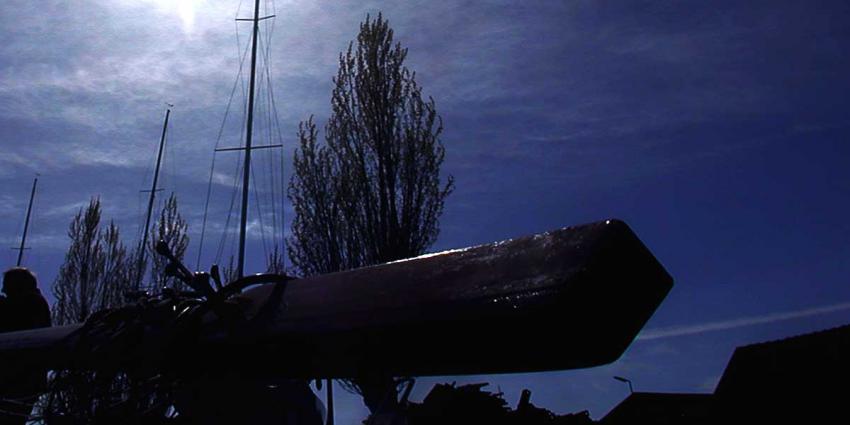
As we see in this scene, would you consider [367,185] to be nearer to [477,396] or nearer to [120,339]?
[477,396]

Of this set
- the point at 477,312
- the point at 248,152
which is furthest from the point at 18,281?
the point at 248,152

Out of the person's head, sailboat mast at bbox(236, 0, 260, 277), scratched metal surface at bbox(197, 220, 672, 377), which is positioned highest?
sailboat mast at bbox(236, 0, 260, 277)

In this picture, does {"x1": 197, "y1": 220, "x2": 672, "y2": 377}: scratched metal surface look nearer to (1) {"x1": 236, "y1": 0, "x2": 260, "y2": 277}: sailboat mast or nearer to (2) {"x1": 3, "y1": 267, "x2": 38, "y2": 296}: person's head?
(2) {"x1": 3, "y1": 267, "x2": 38, "y2": 296}: person's head

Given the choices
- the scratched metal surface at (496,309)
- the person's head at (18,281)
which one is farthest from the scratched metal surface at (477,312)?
the person's head at (18,281)

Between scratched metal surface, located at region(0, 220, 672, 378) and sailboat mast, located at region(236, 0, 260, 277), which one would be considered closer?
scratched metal surface, located at region(0, 220, 672, 378)

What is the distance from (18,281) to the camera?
3.39 metres

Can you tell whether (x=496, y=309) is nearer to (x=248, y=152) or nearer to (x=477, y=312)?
(x=477, y=312)

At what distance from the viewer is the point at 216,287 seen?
1604 millimetres

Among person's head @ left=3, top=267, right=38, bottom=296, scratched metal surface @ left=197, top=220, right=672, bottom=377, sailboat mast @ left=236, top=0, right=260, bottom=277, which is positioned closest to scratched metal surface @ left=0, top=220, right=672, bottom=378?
scratched metal surface @ left=197, top=220, right=672, bottom=377

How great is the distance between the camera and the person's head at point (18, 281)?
3.33 metres

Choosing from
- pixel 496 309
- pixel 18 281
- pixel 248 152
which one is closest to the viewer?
pixel 496 309

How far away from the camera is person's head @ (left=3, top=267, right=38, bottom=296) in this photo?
333 centimetres

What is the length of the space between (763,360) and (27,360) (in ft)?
52.1

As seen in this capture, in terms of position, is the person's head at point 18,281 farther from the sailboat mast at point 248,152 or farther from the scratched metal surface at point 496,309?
the sailboat mast at point 248,152
